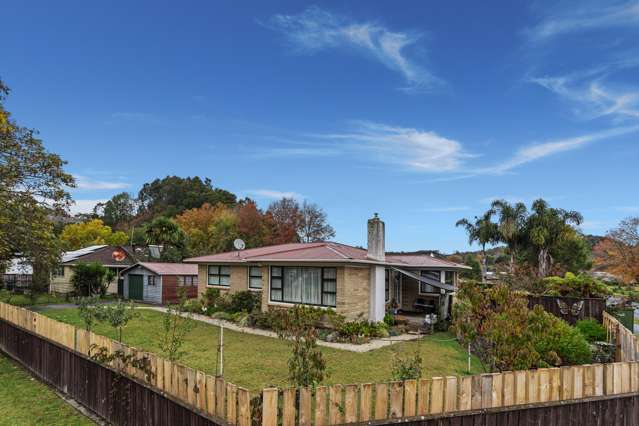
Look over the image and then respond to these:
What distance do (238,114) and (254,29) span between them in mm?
6613

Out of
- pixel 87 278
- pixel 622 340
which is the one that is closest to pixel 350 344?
pixel 622 340

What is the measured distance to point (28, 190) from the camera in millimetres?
17781

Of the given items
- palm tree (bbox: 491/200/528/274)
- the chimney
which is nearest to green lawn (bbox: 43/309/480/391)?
the chimney

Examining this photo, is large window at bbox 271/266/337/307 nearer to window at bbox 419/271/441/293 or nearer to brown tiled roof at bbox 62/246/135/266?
window at bbox 419/271/441/293

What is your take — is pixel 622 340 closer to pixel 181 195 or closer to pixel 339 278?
pixel 339 278

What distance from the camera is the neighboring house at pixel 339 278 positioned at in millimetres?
17203

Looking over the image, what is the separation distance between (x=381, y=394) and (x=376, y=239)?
13253 mm

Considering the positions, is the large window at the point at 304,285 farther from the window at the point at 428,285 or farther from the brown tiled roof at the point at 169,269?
the brown tiled roof at the point at 169,269

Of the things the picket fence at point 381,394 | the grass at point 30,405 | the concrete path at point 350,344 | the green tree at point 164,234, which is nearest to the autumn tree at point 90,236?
the green tree at point 164,234

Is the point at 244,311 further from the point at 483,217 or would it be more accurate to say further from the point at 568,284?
the point at 483,217

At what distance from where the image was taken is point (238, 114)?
26.4 m

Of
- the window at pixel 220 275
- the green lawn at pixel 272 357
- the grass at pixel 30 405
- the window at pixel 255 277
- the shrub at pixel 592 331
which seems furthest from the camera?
the window at pixel 220 275

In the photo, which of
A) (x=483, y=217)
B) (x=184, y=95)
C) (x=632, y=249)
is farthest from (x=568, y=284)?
(x=483, y=217)

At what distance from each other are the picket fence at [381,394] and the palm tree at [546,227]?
4102cm
